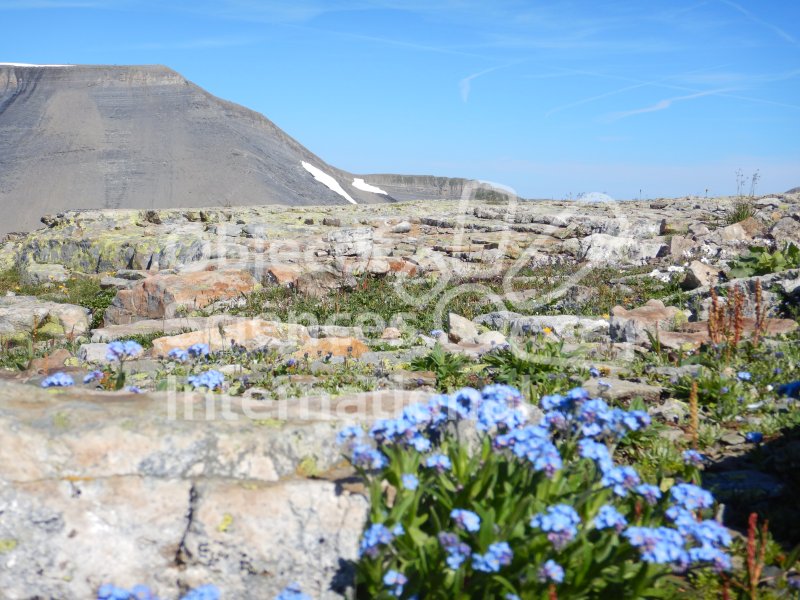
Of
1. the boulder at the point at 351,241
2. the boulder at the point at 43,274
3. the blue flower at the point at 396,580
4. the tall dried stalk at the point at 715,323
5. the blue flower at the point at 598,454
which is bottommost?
the boulder at the point at 43,274

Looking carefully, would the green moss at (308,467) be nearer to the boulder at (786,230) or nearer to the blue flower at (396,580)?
the blue flower at (396,580)

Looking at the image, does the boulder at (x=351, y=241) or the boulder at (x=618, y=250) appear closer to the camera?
the boulder at (x=618, y=250)

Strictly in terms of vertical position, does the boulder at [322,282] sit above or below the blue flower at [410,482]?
above

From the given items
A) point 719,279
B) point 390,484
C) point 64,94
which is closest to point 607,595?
point 390,484

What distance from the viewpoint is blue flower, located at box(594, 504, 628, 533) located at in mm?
2857

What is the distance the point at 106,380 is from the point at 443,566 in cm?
385

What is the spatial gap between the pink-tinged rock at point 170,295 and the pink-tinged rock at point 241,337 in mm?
3685

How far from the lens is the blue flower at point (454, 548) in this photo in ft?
8.92

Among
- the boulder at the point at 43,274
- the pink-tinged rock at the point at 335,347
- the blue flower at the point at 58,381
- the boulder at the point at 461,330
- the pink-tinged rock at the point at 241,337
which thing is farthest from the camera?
the boulder at the point at 43,274

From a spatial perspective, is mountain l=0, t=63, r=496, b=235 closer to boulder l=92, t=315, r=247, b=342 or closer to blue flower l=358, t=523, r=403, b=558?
boulder l=92, t=315, r=247, b=342

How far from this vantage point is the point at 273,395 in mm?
6008

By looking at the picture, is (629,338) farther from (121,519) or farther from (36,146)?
(36,146)

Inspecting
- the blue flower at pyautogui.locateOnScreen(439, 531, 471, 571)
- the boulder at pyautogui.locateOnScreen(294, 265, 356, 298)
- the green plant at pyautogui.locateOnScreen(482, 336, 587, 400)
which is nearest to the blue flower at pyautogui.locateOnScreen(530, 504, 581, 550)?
the blue flower at pyautogui.locateOnScreen(439, 531, 471, 571)

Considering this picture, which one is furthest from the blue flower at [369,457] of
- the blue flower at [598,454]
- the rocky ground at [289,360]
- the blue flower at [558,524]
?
the blue flower at [598,454]
